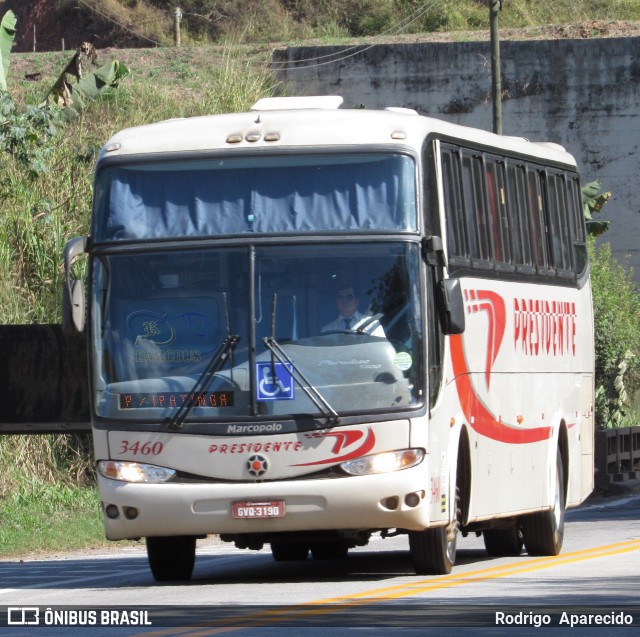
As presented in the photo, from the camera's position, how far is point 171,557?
1432cm

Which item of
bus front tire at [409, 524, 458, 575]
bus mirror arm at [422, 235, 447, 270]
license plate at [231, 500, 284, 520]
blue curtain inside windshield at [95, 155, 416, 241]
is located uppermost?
blue curtain inside windshield at [95, 155, 416, 241]

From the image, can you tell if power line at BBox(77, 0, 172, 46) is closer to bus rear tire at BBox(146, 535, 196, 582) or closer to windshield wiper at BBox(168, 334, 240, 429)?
bus rear tire at BBox(146, 535, 196, 582)

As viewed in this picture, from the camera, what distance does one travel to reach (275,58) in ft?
133

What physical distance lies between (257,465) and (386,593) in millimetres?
1396

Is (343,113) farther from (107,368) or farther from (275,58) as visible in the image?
(275,58)

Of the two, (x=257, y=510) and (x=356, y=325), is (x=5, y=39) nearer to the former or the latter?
(x=356, y=325)

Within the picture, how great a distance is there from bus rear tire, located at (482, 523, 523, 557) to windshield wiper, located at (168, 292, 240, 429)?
203 inches

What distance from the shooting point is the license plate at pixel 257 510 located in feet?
42.0

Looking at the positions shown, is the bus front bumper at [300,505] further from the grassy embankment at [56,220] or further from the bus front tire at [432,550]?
the grassy embankment at [56,220]

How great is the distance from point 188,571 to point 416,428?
2.75 m

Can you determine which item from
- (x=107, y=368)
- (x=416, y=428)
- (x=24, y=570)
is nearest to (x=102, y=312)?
(x=107, y=368)

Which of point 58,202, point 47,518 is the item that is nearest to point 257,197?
point 47,518

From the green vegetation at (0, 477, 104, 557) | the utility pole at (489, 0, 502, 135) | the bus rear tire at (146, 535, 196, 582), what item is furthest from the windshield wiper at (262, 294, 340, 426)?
the utility pole at (489, 0, 502, 135)

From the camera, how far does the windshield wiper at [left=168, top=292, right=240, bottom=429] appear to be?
13023 mm
